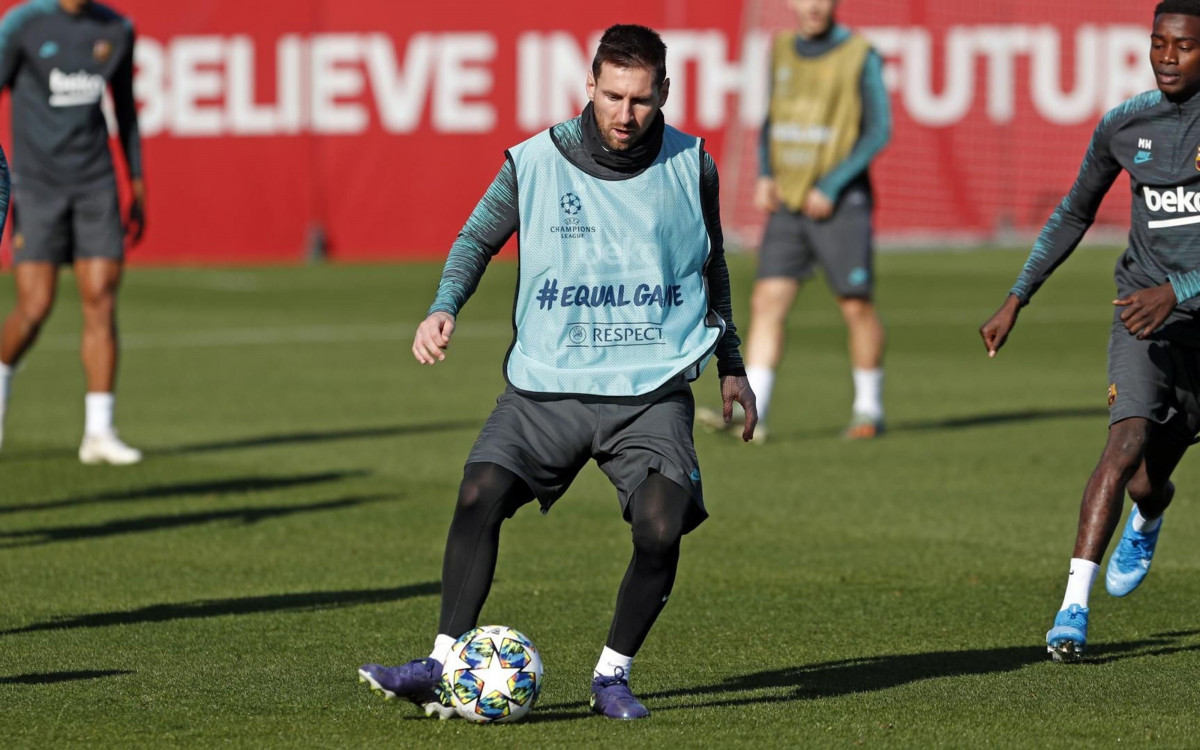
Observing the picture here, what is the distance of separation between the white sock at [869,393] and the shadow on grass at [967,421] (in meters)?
0.23

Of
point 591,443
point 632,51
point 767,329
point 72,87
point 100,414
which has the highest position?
point 632,51

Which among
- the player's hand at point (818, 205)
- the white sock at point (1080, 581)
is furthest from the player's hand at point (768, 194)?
the white sock at point (1080, 581)

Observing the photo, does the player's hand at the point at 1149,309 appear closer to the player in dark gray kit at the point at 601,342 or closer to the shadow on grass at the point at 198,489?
the player in dark gray kit at the point at 601,342

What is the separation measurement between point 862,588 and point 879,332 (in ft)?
16.7

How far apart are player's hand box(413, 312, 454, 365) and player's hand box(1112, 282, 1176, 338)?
2340 millimetres

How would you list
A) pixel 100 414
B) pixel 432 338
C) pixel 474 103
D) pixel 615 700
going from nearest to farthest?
1. pixel 432 338
2. pixel 615 700
3. pixel 100 414
4. pixel 474 103

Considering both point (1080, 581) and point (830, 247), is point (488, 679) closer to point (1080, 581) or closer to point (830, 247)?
point (1080, 581)

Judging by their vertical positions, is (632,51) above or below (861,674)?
above

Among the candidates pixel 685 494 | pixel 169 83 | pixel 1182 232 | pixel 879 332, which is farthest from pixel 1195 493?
pixel 169 83

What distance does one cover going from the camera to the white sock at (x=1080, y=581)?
6.99 m

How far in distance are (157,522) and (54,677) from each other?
346cm

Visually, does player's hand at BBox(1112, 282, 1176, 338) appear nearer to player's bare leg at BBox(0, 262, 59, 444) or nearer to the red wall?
player's bare leg at BBox(0, 262, 59, 444)

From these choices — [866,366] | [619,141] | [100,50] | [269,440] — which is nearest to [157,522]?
[269,440]

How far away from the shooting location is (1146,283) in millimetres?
7363
